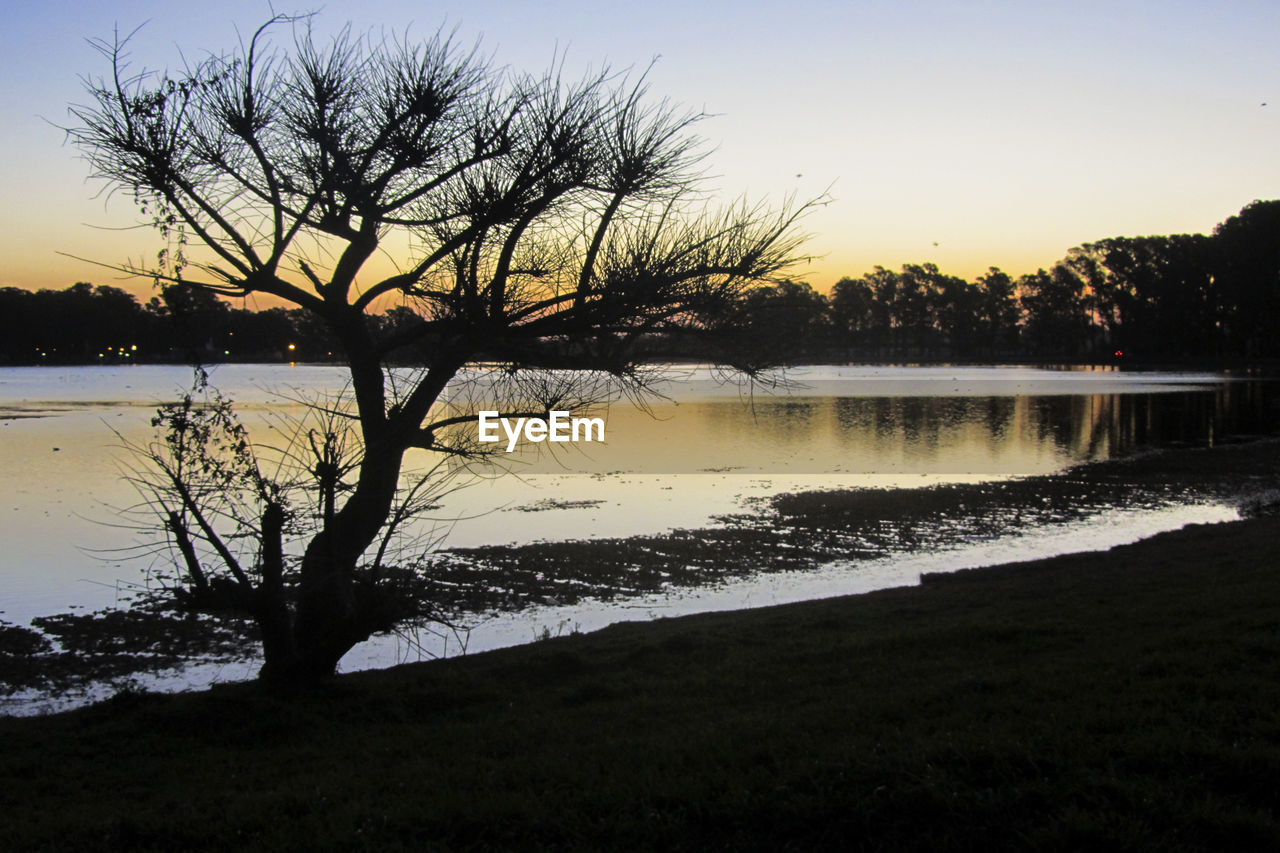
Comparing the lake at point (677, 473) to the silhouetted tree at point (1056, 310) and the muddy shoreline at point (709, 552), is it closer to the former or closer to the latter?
the muddy shoreline at point (709, 552)

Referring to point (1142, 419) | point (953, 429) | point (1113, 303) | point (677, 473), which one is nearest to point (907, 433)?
point (953, 429)

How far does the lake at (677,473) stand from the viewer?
53.8 ft

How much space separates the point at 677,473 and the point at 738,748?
25642 mm

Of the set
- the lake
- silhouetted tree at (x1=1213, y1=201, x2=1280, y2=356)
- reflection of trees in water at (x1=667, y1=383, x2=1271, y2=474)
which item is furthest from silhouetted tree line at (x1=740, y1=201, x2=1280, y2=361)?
the lake

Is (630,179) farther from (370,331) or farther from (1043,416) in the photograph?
(1043,416)

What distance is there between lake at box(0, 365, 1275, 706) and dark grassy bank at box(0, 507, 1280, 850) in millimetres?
3003

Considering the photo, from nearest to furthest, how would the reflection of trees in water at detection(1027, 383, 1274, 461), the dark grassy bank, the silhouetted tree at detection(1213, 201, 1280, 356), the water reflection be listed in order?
the dark grassy bank, the water reflection, the reflection of trees in water at detection(1027, 383, 1274, 461), the silhouetted tree at detection(1213, 201, 1280, 356)

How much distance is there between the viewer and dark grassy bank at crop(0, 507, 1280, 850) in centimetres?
507

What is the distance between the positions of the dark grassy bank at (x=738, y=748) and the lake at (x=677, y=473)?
3.00 meters

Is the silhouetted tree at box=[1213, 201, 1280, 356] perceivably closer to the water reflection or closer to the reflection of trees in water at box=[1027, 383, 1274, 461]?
the reflection of trees in water at box=[1027, 383, 1274, 461]

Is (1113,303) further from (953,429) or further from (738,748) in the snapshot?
(738,748)

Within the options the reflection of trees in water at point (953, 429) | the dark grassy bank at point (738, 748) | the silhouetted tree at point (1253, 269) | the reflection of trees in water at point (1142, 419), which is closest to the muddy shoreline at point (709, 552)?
the dark grassy bank at point (738, 748)

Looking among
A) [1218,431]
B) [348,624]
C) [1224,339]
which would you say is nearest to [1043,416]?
[1218,431]

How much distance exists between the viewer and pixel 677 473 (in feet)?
105
